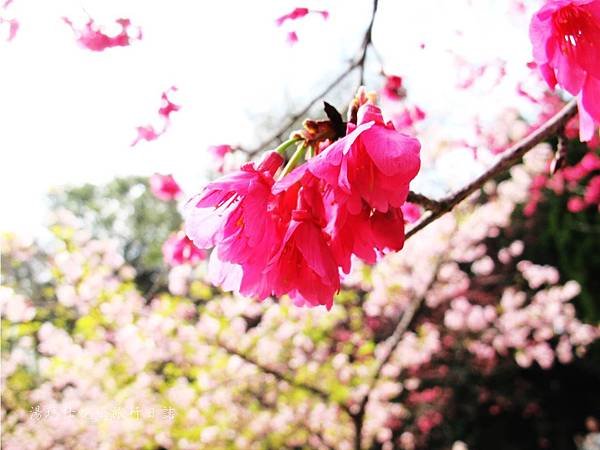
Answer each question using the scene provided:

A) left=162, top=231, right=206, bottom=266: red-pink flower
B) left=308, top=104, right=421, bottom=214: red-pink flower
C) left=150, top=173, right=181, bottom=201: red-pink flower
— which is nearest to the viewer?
left=308, top=104, right=421, bottom=214: red-pink flower

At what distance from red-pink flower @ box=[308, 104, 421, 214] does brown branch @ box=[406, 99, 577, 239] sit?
19 cm

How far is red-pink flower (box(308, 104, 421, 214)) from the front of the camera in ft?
1.65

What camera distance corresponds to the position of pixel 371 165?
0.54 metres

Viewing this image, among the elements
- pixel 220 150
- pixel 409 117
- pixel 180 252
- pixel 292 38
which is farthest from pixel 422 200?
pixel 409 117

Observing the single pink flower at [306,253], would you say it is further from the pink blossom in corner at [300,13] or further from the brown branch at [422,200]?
the pink blossom in corner at [300,13]

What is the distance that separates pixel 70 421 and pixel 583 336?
462cm

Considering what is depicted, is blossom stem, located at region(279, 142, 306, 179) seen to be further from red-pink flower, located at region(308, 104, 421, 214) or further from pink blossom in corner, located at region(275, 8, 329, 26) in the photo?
pink blossom in corner, located at region(275, 8, 329, 26)

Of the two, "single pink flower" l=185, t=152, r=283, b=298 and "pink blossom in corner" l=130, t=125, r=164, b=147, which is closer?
"single pink flower" l=185, t=152, r=283, b=298

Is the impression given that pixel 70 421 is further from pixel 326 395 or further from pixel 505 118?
pixel 505 118

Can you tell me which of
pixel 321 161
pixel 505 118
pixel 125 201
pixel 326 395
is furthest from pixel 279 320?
pixel 125 201

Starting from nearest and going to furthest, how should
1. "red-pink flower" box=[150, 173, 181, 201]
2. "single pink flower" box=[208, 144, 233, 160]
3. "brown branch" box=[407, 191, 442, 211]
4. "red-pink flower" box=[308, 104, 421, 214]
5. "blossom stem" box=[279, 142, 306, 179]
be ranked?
"red-pink flower" box=[308, 104, 421, 214], "blossom stem" box=[279, 142, 306, 179], "brown branch" box=[407, 191, 442, 211], "single pink flower" box=[208, 144, 233, 160], "red-pink flower" box=[150, 173, 181, 201]

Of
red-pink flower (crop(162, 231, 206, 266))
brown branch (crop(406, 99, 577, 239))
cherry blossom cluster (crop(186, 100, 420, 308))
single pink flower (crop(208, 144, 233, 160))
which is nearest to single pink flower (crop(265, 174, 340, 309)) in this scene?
cherry blossom cluster (crop(186, 100, 420, 308))

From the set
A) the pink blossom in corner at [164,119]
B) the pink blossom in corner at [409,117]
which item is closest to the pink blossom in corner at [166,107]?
the pink blossom in corner at [164,119]

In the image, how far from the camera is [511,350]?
5832mm
